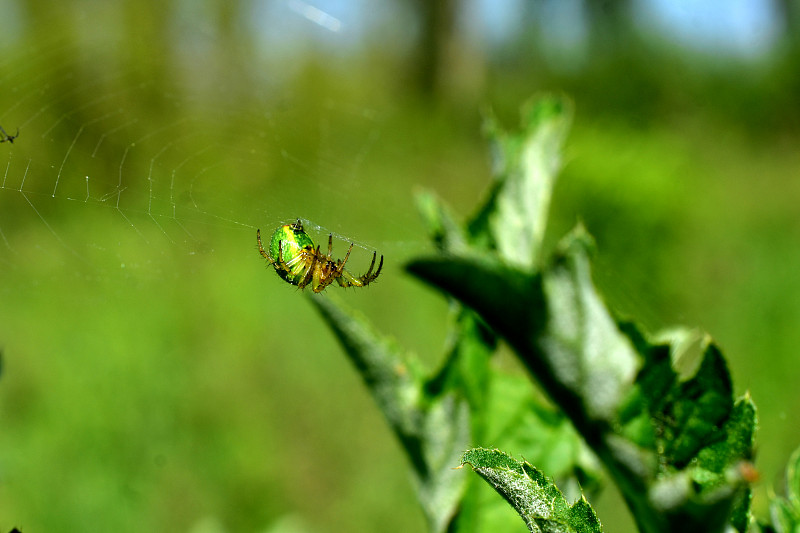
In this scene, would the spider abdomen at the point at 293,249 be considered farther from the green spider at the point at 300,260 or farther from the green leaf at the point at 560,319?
the green leaf at the point at 560,319

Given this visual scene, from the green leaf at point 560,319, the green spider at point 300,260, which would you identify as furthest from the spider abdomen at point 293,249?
the green leaf at point 560,319

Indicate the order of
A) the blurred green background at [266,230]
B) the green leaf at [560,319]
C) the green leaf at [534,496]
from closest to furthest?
the green leaf at [534,496], the green leaf at [560,319], the blurred green background at [266,230]

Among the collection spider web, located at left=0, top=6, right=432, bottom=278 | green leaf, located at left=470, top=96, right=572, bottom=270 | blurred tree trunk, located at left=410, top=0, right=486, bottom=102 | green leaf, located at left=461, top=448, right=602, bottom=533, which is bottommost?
green leaf, located at left=461, top=448, right=602, bottom=533

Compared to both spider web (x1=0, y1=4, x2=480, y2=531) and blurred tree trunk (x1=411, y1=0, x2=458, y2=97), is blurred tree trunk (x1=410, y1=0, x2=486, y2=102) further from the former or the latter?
spider web (x1=0, y1=4, x2=480, y2=531)

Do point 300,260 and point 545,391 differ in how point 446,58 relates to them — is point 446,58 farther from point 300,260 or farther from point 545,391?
→ point 545,391

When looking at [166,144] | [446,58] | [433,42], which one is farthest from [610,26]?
[166,144]

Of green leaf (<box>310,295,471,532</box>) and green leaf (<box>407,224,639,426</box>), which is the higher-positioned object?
green leaf (<box>407,224,639,426</box>)

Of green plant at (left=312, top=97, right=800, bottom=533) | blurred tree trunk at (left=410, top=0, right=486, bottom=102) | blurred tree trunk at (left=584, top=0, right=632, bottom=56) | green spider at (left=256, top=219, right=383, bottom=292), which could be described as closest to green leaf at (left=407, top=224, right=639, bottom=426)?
green plant at (left=312, top=97, right=800, bottom=533)
